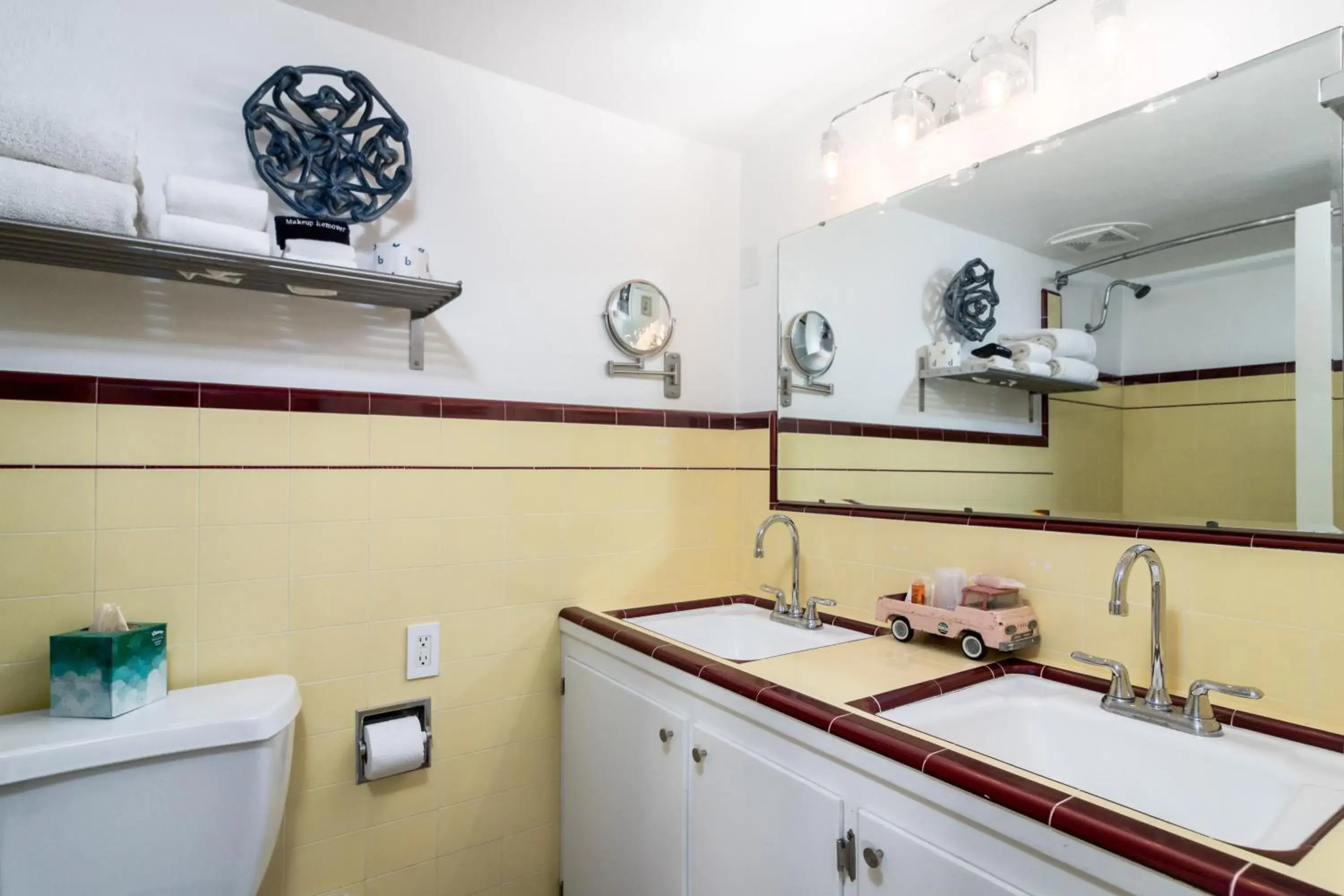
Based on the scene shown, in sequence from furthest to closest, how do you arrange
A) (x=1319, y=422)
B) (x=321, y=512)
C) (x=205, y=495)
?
(x=321, y=512)
(x=205, y=495)
(x=1319, y=422)

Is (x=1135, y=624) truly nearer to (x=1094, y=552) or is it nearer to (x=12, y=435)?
(x=1094, y=552)

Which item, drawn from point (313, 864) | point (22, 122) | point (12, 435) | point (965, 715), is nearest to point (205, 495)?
point (12, 435)

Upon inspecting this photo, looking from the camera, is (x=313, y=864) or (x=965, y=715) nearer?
(x=965, y=715)

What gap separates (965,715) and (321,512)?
1390 mm

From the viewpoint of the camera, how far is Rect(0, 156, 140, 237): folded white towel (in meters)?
1.13

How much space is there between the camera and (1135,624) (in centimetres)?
126

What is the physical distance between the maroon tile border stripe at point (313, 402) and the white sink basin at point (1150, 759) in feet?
3.56

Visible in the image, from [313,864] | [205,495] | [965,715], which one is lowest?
[313,864]

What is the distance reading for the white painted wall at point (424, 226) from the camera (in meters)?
1.39

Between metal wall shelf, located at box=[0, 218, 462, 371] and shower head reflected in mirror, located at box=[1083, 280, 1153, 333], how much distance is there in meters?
1.30

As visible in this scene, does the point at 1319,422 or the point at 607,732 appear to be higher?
the point at 1319,422

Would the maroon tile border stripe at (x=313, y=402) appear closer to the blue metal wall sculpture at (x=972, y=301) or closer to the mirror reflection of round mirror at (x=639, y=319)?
the mirror reflection of round mirror at (x=639, y=319)

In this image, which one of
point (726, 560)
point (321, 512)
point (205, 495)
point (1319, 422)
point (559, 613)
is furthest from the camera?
point (726, 560)

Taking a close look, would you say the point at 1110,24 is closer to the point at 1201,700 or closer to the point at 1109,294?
the point at 1109,294
